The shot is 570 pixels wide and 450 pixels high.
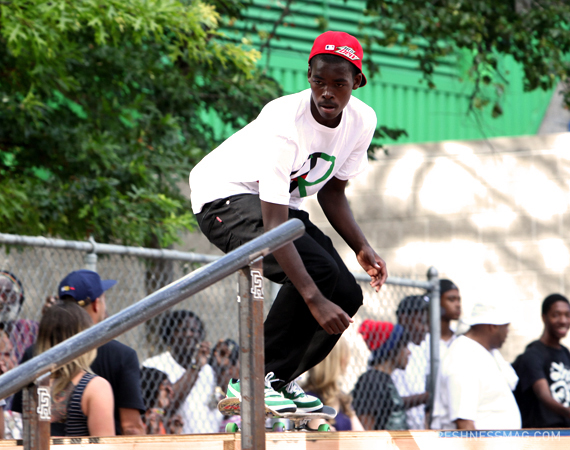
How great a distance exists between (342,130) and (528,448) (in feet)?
4.55

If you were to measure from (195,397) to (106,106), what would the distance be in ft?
9.84

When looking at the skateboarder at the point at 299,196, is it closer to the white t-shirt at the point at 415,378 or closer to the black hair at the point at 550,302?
the white t-shirt at the point at 415,378

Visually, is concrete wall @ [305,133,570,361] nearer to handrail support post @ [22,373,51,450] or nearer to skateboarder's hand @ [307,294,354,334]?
skateboarder's hand @ [307,294,354,334]

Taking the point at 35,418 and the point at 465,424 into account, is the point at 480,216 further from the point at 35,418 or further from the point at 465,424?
the point at 35,418

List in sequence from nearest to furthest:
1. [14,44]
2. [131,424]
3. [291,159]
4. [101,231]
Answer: [291,159] → [131,424] → [14,44] → [101,231]

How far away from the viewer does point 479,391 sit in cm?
524

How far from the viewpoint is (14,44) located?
18.9ft

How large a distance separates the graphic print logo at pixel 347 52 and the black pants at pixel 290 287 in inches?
27.2

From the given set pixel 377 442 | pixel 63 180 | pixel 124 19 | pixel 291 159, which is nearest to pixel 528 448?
pixel 377 442

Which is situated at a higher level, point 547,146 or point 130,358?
point 547,146

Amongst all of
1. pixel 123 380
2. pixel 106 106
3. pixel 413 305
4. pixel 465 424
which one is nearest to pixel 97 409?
pixel 123 380

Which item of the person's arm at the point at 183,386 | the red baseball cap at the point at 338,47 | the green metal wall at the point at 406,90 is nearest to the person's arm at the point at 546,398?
the person's arm at the point at 183,386

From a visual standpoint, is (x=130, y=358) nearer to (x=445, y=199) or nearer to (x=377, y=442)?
(x=377, y=442)

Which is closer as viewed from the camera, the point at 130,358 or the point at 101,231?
the point at 130,358
